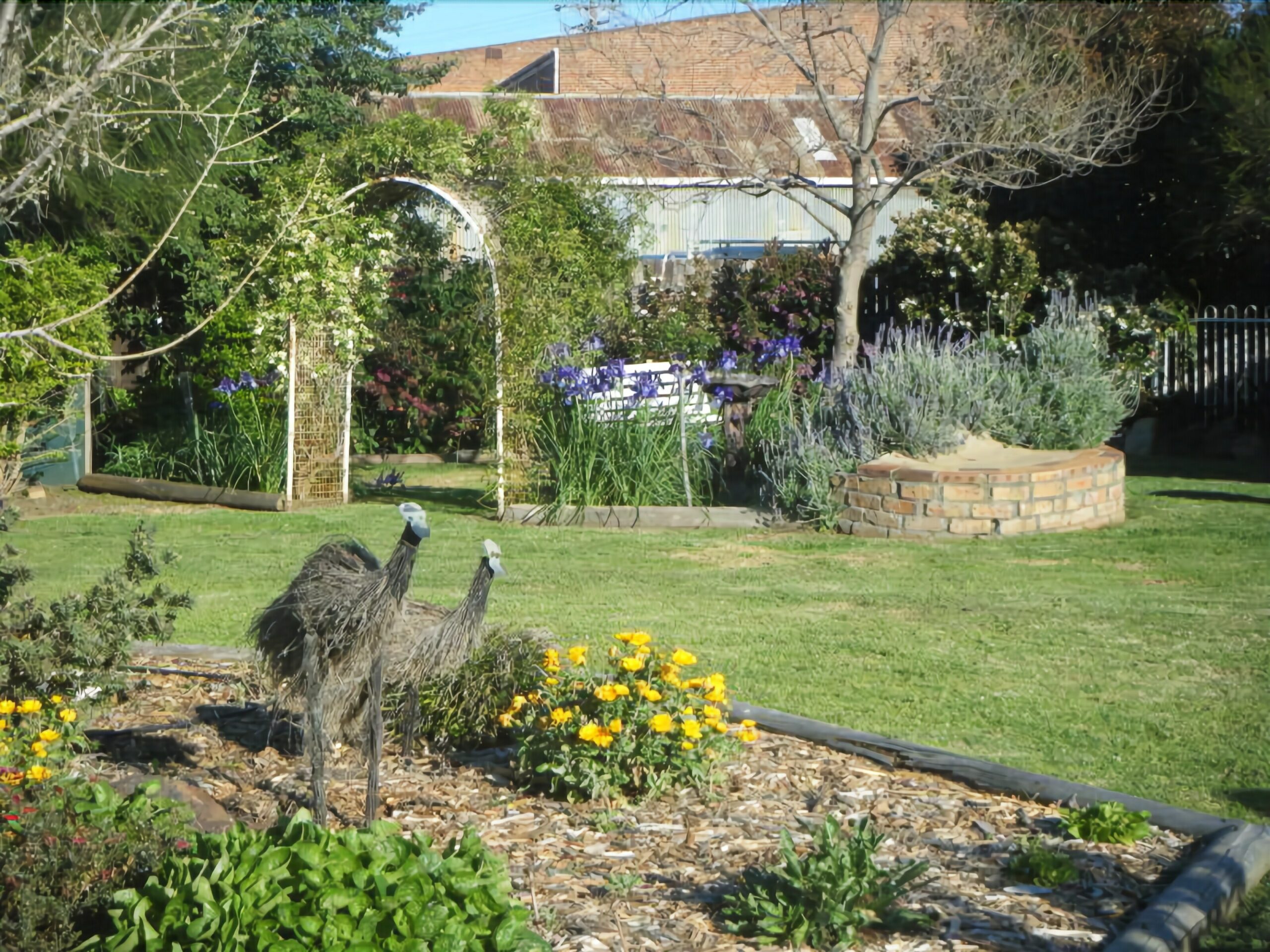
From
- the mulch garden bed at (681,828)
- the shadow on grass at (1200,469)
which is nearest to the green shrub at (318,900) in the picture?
the mulch garden bed at (681,828)

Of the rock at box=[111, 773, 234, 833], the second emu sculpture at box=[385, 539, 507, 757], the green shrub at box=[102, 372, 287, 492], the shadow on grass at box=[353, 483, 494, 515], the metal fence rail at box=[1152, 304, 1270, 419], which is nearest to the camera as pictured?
the rock at box=[111, 773, 234, 833]

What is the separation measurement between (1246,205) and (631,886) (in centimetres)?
1487

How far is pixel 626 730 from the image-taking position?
4414 millimetres

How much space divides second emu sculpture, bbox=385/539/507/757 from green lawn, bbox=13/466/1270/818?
1.89 meters

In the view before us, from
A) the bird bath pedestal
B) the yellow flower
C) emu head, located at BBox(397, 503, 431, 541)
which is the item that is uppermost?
the bird bath pedestal

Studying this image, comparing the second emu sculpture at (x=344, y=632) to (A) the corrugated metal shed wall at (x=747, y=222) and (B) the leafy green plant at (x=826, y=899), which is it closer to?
(B) the leafy green plant at (x=826, y=899)

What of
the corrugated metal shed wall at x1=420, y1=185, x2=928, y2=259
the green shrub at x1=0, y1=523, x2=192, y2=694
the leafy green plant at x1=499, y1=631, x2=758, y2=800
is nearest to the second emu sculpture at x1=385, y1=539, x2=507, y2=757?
the leafy green plant at x1=499, y1=631, x2=758, y2=800

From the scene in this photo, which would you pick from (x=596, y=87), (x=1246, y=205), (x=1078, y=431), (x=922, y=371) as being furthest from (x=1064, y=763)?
(x=596, y=87)

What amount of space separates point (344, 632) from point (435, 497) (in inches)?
364

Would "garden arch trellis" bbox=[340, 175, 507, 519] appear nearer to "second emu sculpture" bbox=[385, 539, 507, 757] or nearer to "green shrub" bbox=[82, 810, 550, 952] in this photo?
"second emu sculpture" bbox=[385, 539, 507, 757]

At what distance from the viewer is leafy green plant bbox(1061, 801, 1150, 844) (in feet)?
13.3

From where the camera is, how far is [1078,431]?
11.7 metres

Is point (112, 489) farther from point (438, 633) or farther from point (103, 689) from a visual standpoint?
point (438, 633)

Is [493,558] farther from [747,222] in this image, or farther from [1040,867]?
[747,222]
